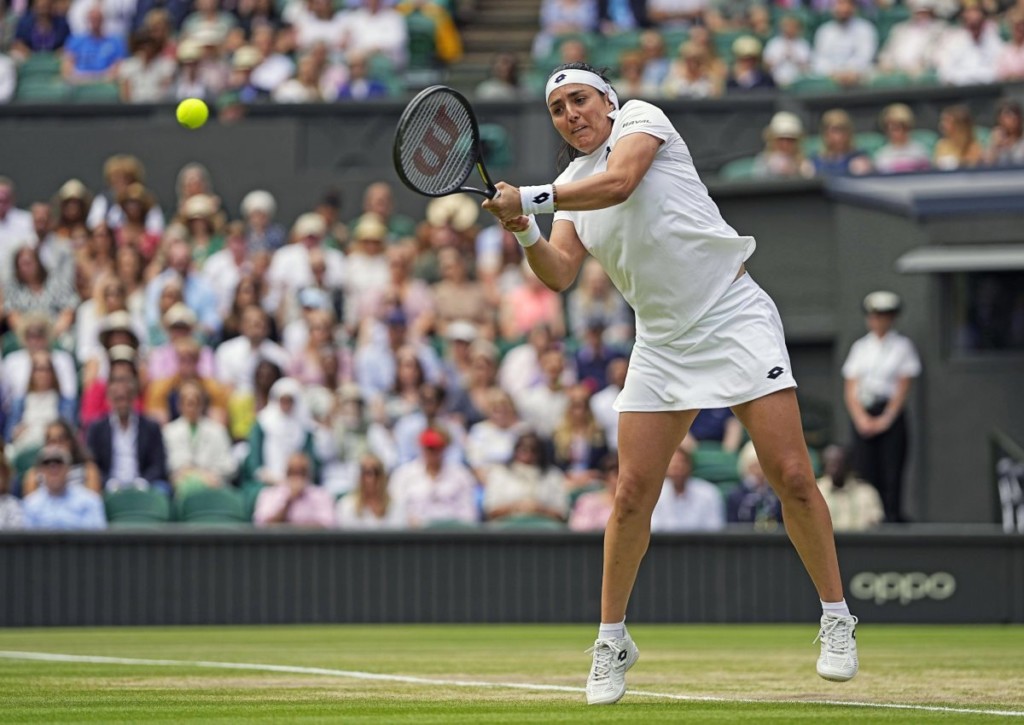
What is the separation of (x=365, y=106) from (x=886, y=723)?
1324cm

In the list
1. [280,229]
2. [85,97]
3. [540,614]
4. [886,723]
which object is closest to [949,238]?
[540,614]

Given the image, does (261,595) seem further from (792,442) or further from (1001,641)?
(792,442)

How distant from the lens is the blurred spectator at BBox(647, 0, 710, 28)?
63.9ft

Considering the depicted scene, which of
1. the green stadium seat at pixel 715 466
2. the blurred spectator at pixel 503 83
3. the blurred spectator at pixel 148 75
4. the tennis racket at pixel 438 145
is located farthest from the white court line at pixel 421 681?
the blurred spectator at pixel 148 75

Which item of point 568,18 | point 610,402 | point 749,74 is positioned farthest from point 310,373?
point 568,18

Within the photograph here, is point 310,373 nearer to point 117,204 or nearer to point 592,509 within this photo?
point 592,509

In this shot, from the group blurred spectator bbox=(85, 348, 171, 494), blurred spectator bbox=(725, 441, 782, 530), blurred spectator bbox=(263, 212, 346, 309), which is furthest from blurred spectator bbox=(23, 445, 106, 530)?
blurred spectator bbox=(725, 441, 782, 530)

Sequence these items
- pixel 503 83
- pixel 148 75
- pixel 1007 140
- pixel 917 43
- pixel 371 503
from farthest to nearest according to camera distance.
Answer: pixel 148 75 → pixel 503 83 → pixel 917 43 → pixel 1007 140 → pixel 371 503

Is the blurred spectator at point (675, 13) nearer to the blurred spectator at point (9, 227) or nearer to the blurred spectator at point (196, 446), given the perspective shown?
the blurred spectator at point (9, 227)

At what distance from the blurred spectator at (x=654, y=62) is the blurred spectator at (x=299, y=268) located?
3634 millimetres

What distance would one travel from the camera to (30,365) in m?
14.4

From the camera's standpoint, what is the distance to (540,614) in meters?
12.7

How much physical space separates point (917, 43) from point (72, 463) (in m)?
8.96

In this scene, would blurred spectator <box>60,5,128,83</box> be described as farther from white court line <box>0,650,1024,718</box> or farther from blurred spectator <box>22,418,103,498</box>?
white court line <box>0,650,1024,718</box>
